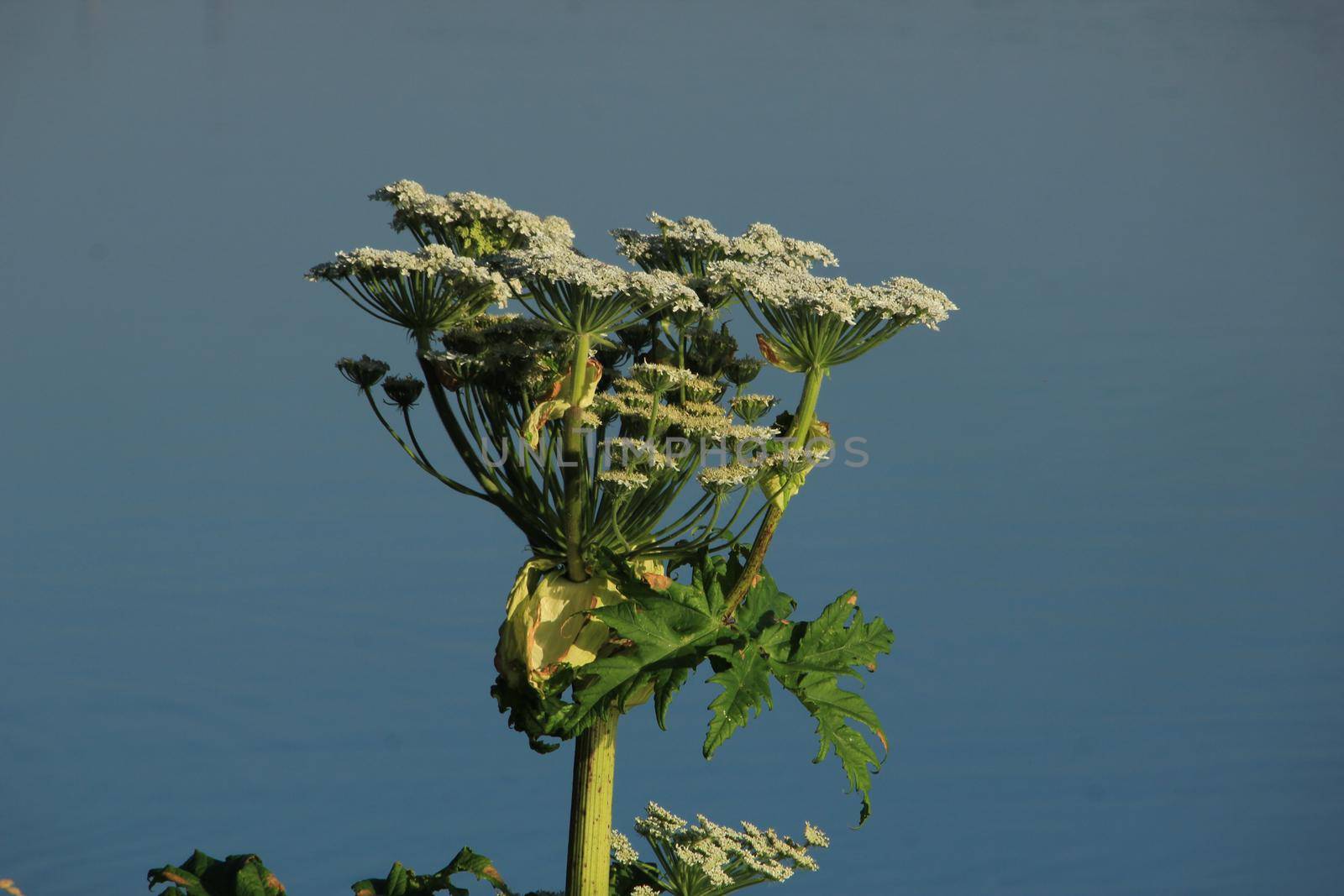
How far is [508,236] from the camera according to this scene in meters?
5.66

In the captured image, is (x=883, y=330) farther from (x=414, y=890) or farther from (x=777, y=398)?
(x=414, y=890)

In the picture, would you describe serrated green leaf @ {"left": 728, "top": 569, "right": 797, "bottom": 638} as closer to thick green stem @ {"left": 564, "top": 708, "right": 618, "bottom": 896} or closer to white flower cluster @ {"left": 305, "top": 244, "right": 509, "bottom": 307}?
thick green stem @ {"left": 564, "top": 708, "right": 618, "bottom": 896}

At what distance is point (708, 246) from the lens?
5715 millimetres

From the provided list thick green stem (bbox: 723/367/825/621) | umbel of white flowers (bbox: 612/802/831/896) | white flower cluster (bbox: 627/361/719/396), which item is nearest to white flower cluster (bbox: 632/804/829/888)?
umbel of white flowers (bbox: 612/802/831/896)

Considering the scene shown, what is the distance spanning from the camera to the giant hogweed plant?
17.1 ft

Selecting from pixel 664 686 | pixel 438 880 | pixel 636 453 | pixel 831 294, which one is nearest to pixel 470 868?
pixel 438 880

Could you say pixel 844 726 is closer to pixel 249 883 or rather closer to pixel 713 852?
pixel 713 852

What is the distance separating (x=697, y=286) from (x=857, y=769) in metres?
1.44

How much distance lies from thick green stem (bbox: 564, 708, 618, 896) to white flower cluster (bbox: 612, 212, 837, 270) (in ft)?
4.59

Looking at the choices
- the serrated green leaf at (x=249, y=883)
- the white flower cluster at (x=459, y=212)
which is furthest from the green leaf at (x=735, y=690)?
the serrated green leaf at (x=249, y=883)

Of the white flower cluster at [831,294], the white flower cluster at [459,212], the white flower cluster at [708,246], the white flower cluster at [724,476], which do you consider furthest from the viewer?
the white flower cluster at [708,246]

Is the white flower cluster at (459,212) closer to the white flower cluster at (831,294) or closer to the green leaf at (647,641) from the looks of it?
the white flower cluster at (831,294)

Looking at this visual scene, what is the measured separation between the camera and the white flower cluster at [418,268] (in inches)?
200

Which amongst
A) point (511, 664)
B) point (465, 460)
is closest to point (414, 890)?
point (511, 664)
